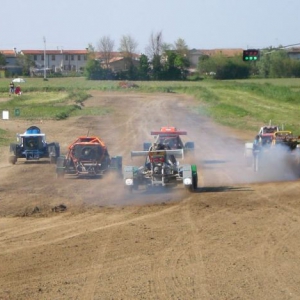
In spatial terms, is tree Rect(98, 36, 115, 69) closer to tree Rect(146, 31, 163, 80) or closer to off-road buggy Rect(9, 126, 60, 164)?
tree Rect(146, 31, 163, 80)

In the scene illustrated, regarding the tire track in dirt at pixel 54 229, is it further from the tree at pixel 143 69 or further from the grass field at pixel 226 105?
the tree at pixel 143 69

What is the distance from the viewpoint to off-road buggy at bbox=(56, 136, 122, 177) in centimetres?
2478

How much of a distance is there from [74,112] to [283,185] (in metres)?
43.4

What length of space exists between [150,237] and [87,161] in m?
9.58

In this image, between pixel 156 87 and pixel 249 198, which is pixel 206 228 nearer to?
pixel 249 198

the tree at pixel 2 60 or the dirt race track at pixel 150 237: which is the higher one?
the tree at pixel 2 60

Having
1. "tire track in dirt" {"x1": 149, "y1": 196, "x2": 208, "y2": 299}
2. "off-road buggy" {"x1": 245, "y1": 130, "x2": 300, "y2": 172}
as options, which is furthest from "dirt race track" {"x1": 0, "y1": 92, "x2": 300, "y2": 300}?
"off-road buggy" {"x1": 245, "y1": 130, "x2": 300, "y2": 172}

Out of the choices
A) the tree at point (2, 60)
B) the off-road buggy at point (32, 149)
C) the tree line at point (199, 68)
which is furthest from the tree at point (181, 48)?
the off-road buggy at point (32, 149)

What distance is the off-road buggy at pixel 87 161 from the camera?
24781 mm

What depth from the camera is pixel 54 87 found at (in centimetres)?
10838

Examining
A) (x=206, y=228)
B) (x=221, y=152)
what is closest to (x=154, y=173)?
(x=206, y=228)

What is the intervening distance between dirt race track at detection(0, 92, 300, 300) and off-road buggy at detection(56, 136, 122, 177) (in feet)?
1.14

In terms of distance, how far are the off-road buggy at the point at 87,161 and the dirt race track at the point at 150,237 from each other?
1.14 feet

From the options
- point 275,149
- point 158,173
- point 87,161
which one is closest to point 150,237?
point 158,173
